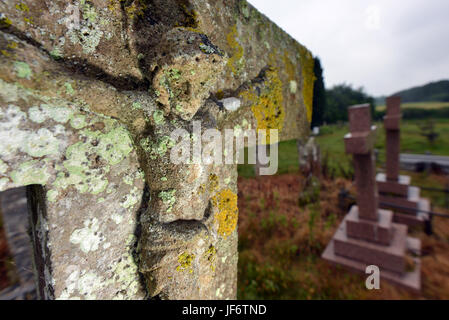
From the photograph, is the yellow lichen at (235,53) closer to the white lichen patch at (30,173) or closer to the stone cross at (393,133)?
the white lichen patch at (30,173)

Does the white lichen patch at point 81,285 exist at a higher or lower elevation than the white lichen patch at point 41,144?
lower

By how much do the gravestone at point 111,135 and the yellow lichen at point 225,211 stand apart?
124 millimetres

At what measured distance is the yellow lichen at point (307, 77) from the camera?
2.13m

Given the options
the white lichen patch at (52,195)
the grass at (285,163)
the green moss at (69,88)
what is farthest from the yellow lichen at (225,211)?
the grass at (285,163)

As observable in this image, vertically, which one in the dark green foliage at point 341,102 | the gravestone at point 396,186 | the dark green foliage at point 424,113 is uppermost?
the dark green foliage at point 341,102

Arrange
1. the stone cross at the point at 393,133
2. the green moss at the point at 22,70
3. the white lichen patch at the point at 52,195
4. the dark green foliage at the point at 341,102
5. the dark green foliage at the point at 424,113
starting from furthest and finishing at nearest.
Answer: the dark green foliage at the point at 341,102 → the dark green foliage at the point at 424,113 → the stone cross at the point at 393,133 → the white lichen patch at the point at 52,195 → the green moss at the point at 22,70

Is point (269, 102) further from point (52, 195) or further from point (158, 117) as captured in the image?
point (52, 195)

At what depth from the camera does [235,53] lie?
143cm

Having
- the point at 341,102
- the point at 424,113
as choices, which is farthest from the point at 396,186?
the point at 341,102

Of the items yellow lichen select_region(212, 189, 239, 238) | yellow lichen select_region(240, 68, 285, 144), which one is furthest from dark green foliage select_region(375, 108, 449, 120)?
yellow lichen select_region(212, 189, 239, 238)

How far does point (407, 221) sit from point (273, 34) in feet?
23.8

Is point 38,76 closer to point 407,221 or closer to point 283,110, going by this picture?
point 283,110

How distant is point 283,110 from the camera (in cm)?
181
